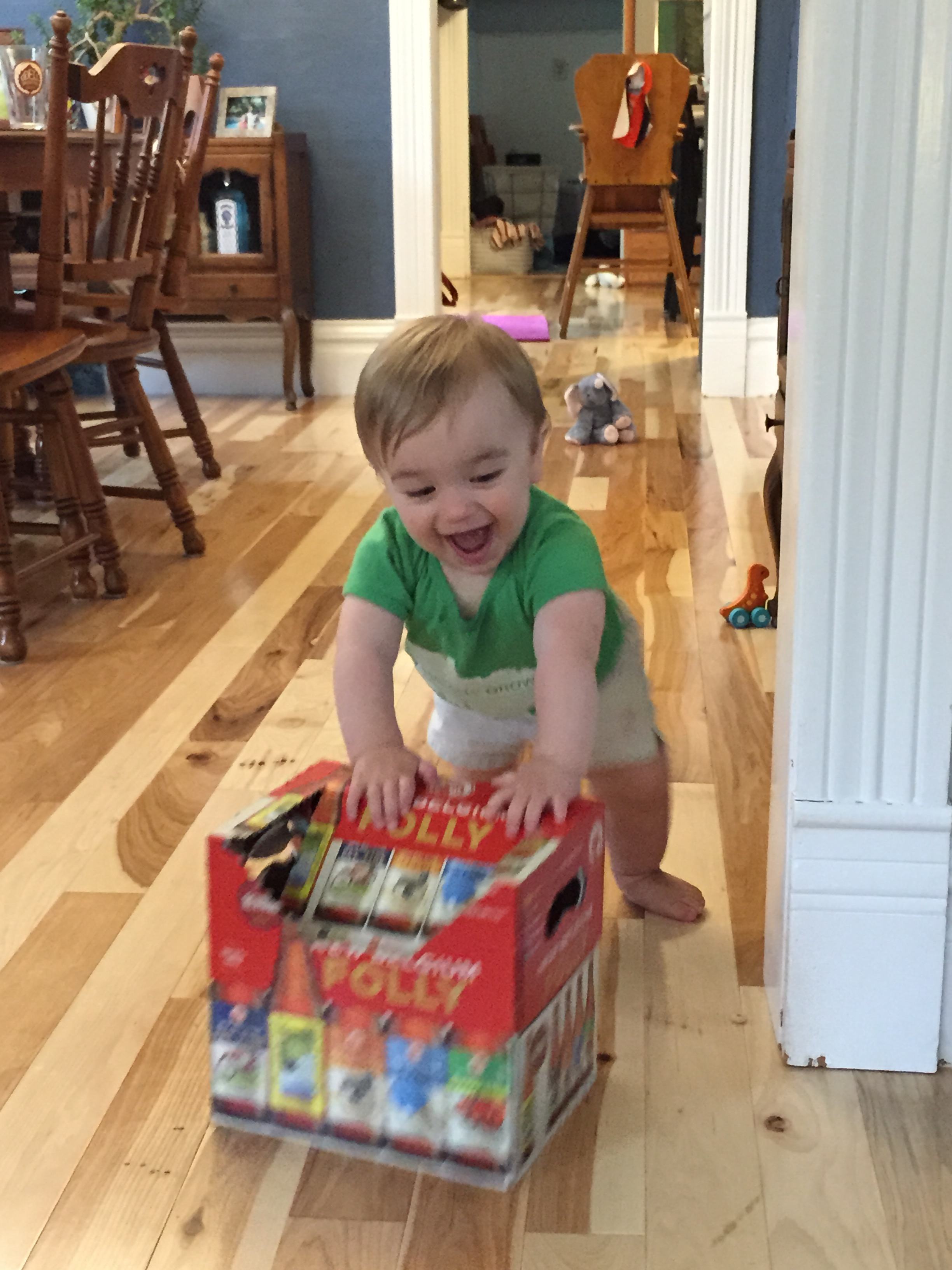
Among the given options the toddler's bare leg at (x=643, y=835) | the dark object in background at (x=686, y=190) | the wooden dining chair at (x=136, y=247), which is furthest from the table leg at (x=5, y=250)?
the dark object in background at (x=686, y=190)

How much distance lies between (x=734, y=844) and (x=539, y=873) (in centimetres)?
61

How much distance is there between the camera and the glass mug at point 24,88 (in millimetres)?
3193

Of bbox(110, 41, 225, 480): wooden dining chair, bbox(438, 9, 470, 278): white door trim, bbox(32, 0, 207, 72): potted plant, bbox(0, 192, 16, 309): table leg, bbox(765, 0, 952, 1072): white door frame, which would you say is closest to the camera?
bbox(765, 0, 952, 1072): white door frame

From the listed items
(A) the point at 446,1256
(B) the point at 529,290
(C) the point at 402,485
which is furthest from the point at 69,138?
(B) the point at 529,290

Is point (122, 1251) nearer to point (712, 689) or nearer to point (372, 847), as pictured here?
point (372, 847)

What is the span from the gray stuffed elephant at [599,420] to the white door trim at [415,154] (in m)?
0.77

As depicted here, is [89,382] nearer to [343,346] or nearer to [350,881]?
[343,346]

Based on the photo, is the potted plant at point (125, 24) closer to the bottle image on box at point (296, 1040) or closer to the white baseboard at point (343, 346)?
Answer: the white baseboard at point (343, 346)

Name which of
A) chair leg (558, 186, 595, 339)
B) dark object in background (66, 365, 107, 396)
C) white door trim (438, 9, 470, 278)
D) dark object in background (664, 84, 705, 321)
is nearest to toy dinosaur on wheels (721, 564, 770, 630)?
dark object in background (66, 365, 107, 396)

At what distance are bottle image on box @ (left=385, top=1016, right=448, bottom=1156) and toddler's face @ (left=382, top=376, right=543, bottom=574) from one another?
1.25ft

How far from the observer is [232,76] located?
13.9 feet

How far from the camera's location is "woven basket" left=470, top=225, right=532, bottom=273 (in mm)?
8484

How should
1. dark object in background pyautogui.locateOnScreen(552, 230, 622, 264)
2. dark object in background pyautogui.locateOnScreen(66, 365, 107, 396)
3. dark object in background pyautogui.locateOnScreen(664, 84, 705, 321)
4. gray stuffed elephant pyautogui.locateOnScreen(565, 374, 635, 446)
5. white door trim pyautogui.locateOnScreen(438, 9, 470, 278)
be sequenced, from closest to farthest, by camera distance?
gray stuffed elephant pyautogui.locateOnScreen(565, 374, 635, 446) → dark object in background pyautogui.locateOnScreen(66, 365, 107, 396) → dark object in background pyautogui.locateOnScreen(664, 84, 705, 321) → white door trim pyautogui.locateOnScreen(438, 9, 470, 278) → dark object in background pyautogui.locateOnScreen(552, 230, 622, 264)

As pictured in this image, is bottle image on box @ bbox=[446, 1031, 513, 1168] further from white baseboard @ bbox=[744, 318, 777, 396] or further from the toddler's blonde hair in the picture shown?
white baseboard @ bbox=[744, 318, 777, 396]
